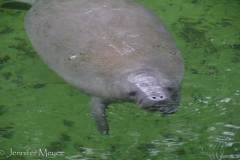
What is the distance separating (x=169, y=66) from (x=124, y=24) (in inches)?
39.1

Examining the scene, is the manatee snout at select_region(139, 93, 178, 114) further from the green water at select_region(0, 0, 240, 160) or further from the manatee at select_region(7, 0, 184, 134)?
the green water at select_region(0, 0, 240, 160)

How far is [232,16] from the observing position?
7.76m

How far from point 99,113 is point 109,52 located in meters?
0.78

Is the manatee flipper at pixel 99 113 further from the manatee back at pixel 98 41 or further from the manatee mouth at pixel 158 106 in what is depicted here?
the manatee mouth at pixel 158 106

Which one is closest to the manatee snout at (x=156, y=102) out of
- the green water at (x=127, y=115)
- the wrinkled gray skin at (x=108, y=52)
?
the wrinkled gray skin at (x=108, y=52)

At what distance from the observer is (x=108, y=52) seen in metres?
5.52

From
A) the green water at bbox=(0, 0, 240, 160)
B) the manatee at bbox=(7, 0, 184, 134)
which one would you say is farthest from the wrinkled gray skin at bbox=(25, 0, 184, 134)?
the green water at bbox=(0, 0, 240, 160)

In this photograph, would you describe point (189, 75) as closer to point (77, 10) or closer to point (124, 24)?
point (124, 24)

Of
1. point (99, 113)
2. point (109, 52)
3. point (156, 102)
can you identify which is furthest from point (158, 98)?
point (109, 52)

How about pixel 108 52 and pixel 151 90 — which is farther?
pixel 108 52

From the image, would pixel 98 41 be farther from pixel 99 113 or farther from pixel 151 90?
pixel 151 90

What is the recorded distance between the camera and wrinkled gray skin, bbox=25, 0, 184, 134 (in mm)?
5148

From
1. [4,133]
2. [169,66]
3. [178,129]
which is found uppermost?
[169,66]

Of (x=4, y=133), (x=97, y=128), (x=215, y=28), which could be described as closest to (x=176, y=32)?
(x=215, y=28)
